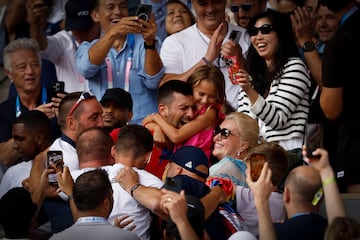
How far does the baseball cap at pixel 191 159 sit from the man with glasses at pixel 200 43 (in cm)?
159

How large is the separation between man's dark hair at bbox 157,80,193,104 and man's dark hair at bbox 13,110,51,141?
937 millimetres

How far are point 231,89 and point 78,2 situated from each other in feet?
5.66

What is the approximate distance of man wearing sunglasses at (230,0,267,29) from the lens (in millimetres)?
10242

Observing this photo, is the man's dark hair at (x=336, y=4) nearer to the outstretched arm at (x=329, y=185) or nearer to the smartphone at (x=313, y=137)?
the smartphone at (x=313, y=137)

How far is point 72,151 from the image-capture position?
8.80m

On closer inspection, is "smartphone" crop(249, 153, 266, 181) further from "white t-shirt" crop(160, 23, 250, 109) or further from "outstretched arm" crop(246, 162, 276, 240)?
"white t-shirt" crop(160, 23, 250, 109)

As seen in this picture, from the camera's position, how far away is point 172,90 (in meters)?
9.12

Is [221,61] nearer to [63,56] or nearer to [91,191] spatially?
[63,56]

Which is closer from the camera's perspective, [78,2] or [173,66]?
Result: [173,66]

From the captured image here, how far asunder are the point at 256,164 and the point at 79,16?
3423 mm

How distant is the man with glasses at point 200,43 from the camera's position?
9.70 meters

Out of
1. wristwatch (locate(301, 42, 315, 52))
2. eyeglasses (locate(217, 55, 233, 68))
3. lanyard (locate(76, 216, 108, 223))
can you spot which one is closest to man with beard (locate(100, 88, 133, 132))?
eyeglasses (locate(217, 55, 233, 68))

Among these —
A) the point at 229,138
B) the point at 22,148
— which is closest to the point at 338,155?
the point at 229,138

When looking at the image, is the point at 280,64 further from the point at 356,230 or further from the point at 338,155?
the point at 356,230
